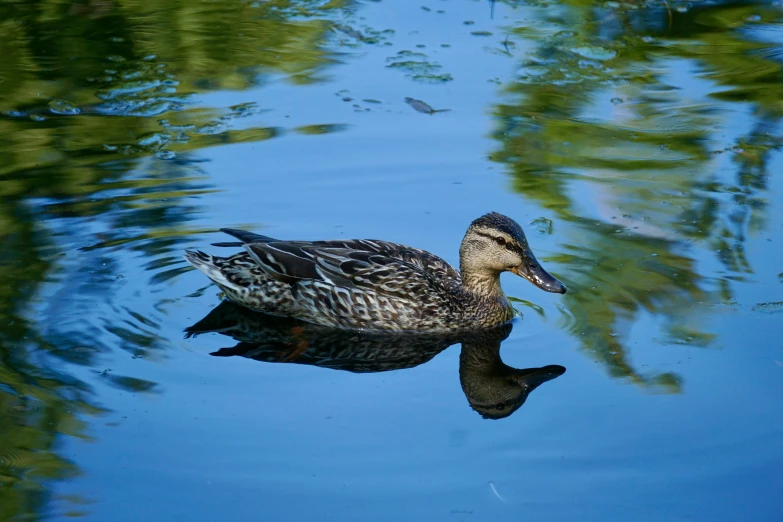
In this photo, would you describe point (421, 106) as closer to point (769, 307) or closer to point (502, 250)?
point (502, 250)

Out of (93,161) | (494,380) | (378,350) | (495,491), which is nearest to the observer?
(495,491)

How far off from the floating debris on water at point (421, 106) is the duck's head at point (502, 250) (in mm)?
3037

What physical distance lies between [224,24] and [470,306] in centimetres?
650

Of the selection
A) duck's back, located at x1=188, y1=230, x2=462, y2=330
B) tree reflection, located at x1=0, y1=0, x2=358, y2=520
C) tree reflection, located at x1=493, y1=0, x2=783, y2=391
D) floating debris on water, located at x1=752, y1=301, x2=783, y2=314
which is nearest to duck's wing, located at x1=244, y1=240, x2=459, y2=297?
duck's back, located at x1=188, y1=230, x2=462, y2=330

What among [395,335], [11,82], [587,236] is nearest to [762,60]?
[587,236]

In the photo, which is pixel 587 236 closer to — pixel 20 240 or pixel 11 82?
pixel 20 240

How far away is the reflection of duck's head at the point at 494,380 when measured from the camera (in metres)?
6.78

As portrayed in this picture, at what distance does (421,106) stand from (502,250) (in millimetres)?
3340

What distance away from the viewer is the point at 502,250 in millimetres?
8109

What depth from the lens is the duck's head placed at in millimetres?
8031

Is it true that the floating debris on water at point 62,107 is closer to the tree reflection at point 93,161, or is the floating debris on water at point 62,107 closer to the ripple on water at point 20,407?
the tree reflection at point 93,161

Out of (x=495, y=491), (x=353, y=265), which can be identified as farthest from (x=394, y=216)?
(x=495, y=491)

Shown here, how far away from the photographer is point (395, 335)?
8.04 metres

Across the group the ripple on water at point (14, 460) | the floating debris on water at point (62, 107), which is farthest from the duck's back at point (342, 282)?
the floating debris on water at point (62, 107)
